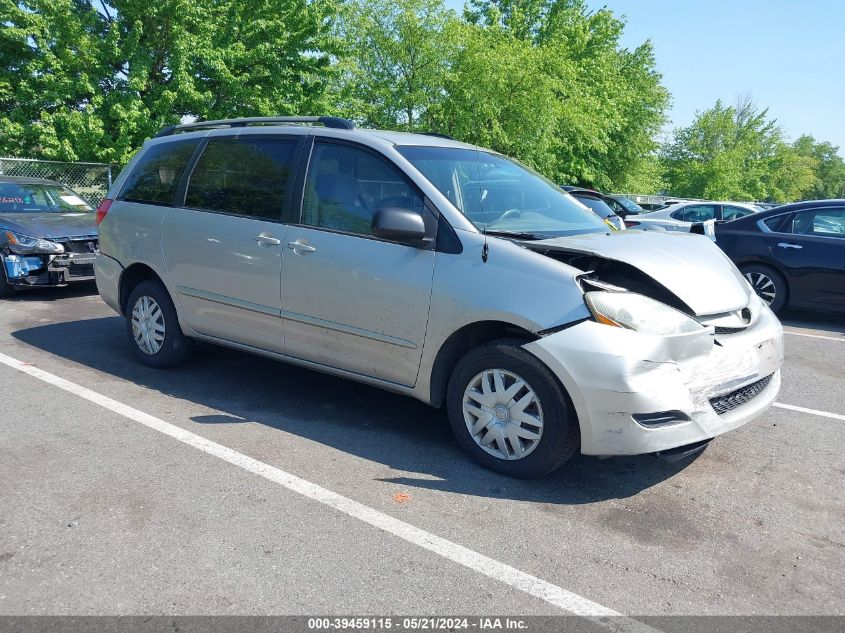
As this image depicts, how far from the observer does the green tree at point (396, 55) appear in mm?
24906

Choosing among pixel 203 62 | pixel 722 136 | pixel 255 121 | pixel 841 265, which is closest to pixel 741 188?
pixel 722 136

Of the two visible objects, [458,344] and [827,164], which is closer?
[458,344]

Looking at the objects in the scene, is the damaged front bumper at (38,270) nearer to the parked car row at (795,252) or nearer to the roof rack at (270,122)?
the roof rack at (270,122)

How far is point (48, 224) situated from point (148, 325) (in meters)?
4.45

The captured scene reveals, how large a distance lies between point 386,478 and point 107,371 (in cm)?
307

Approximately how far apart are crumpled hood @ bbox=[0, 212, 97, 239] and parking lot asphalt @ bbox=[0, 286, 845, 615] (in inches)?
171

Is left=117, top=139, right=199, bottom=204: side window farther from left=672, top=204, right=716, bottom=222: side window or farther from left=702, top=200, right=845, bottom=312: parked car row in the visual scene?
left=672, top=204, right=716, bottom=222: side window

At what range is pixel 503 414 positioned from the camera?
3.75 meters

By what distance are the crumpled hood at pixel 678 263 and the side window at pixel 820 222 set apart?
17.6 ft

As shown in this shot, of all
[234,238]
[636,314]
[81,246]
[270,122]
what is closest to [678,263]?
[636,314]

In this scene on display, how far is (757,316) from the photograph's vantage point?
4082mm

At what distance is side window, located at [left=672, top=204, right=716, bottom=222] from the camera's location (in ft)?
51.6

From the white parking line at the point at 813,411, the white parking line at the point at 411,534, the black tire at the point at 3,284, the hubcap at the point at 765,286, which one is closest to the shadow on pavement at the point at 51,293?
the black tire at the point at 3,284

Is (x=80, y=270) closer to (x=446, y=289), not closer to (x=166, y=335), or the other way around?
(x=166, y=335)
